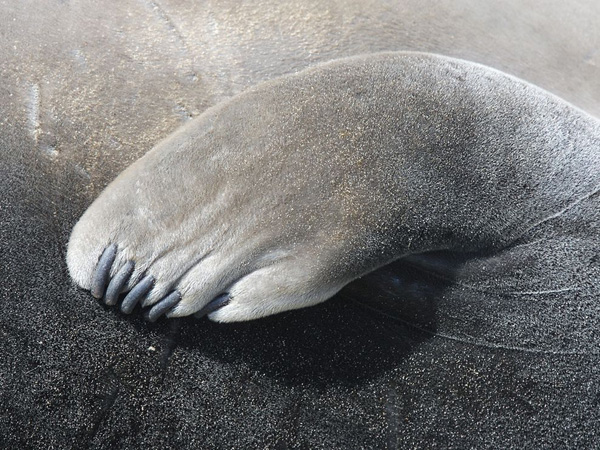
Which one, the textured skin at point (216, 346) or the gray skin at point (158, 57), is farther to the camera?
the gray skin at point (158, 57)

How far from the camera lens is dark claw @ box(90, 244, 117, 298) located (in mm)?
1696

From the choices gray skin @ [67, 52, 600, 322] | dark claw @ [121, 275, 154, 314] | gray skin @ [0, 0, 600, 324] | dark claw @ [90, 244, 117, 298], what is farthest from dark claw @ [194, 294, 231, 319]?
gray skin @ [0, 0, 600, 324]

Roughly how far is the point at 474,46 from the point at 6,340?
6.21 feet

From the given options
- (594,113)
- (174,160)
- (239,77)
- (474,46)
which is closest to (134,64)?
(239,77)

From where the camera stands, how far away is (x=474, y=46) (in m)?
2.49

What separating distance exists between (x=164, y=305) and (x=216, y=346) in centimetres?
18

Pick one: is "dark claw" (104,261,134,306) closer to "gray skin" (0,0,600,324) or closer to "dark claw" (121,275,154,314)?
"dark claw" (121,275,154,314)

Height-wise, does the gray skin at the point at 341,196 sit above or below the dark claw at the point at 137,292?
above

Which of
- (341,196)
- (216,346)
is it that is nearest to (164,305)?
(216,346)

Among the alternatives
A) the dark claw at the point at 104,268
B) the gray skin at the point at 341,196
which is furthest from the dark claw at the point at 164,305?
the dark claw at the point at 104,268

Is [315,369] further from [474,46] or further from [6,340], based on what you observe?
[474,46]

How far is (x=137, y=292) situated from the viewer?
1.68 metres

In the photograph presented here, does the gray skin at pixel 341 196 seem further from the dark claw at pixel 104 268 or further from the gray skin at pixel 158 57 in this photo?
the gray skin at pixel 158 57

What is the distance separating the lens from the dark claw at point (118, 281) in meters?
1.68
